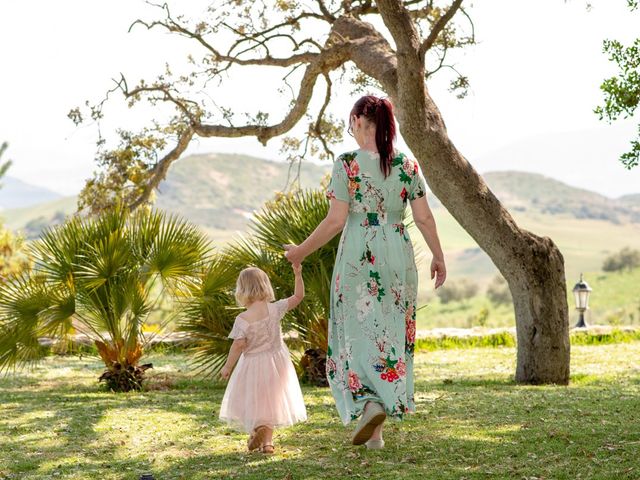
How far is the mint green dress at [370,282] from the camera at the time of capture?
5.82m

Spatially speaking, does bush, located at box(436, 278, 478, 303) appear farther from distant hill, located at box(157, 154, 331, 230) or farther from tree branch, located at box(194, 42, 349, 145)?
distant hill, located at box(157, 154, 331, 230)

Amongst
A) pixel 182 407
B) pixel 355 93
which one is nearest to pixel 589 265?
pixel 355 93

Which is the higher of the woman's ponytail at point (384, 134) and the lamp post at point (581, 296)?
the woman's ponytail at point (384, 134)

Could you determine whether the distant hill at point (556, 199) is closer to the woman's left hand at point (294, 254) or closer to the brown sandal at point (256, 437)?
the brown sandal at point (256, 437)

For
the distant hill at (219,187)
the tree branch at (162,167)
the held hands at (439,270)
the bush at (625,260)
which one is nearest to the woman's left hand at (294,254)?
the held hands at (439,270)

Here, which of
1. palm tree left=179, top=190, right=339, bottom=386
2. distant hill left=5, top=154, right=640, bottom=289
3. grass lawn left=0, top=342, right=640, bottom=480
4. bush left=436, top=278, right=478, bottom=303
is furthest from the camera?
distant hill left=5, top=154, right=640, bottom=289

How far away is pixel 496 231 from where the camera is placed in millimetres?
9984

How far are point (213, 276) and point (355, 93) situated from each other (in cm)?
557

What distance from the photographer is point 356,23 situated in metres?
12.0

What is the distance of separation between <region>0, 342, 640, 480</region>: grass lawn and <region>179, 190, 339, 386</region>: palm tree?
452mm

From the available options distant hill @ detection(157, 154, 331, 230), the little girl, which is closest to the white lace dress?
the little girl

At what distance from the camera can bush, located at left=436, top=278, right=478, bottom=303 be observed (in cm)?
6431

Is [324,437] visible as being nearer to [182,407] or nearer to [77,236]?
[182,407]

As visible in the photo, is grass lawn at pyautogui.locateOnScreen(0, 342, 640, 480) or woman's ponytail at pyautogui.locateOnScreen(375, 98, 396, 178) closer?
grass lawn at pyautogui.locateOnScreen(0, 342, 640, 480)
